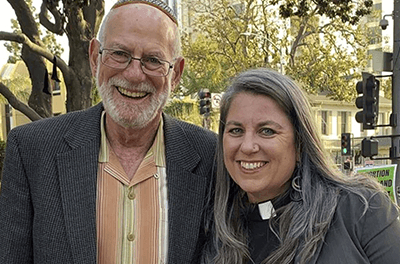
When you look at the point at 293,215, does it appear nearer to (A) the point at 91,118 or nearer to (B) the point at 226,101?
(B) the point at 226,101

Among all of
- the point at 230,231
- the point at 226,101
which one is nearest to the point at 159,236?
the point at 230,231

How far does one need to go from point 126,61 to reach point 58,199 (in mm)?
640

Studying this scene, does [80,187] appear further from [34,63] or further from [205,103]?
[205,103]

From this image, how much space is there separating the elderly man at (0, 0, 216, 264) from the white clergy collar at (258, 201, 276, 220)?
12.4 inches

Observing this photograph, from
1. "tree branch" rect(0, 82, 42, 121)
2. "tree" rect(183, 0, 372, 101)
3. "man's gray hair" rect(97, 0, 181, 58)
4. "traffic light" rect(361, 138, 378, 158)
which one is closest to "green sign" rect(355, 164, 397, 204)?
"traffic light" rect(361, 138, 378, 158)

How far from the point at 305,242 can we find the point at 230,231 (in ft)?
1.18

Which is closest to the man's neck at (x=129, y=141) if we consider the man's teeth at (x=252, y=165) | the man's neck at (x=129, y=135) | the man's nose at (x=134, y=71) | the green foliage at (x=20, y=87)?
the man's neck at (x=129, y=135)

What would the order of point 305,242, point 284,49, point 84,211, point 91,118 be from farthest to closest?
point 284,49
point 91,118
point 84,211
point 305,242

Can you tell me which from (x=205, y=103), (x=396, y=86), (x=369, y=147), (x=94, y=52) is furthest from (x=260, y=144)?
(x=205, y=103)

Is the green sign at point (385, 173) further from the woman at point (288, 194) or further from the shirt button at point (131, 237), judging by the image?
the shirt button at point (131, 237)

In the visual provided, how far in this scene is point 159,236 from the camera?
91.5 inches

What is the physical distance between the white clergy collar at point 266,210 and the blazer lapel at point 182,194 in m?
0.31

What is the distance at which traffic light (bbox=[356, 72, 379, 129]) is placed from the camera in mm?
10945

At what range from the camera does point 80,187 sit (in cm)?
228
